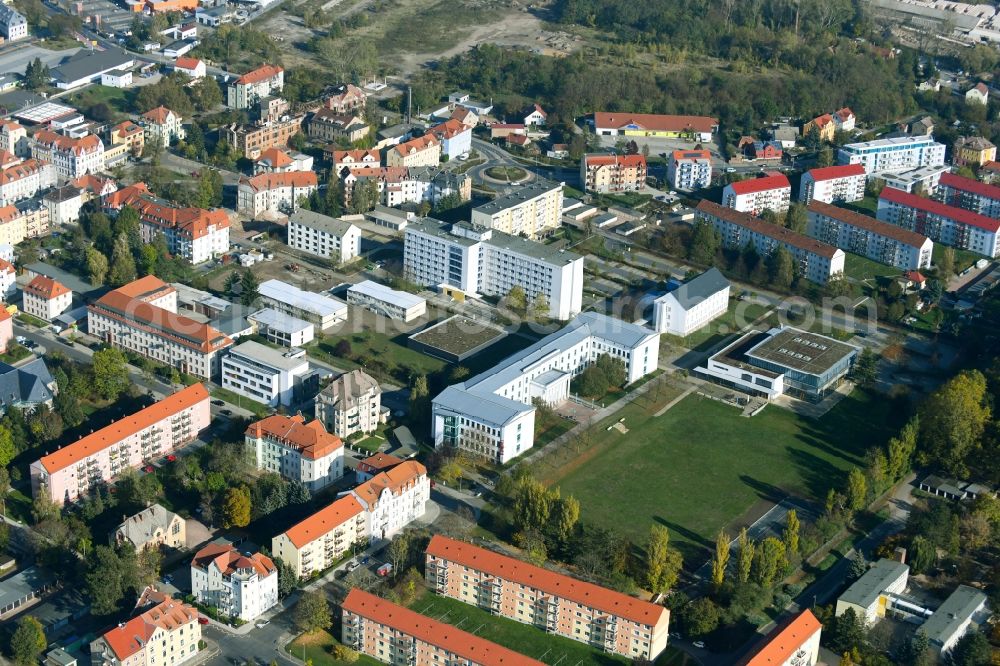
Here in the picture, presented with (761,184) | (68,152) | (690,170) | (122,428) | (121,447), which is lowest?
(121,447)

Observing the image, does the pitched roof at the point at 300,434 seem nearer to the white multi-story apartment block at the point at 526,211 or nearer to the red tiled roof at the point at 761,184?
the white multi-story apartment block at the point at 526,211

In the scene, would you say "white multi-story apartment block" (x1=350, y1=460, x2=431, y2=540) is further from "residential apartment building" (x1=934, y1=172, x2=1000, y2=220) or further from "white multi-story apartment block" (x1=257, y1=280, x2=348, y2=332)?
"residential apartment building" (x1=934, y1=172, x2=1000, y2=220)

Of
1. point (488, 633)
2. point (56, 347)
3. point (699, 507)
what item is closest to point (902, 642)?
point (699, 507)

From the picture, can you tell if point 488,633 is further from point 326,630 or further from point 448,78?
point 448,78

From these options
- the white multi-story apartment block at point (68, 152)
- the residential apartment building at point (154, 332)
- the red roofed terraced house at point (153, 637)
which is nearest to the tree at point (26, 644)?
the red roofed terraced house at point (153, 637)

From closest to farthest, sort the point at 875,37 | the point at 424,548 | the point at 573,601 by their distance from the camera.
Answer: the point at 573,601 → the point at 424,548 → the point at 875,37

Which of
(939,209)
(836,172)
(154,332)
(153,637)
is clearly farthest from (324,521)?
(836,172)

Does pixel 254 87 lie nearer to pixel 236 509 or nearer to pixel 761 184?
pixel 761 184
